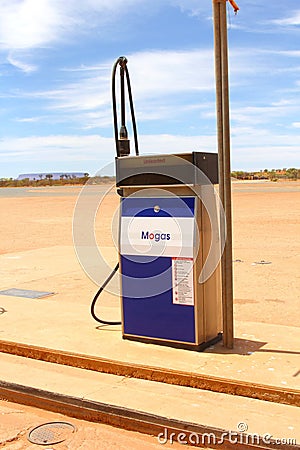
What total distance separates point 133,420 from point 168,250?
1259 millimetres

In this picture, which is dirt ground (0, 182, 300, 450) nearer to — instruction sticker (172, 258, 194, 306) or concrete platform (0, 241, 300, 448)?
concrete platform (0, 241, 300, 448)

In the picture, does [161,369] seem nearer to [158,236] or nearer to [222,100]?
[158,236]

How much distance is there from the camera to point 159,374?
13.3 feet

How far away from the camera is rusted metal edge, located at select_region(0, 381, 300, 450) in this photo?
10.8 ft

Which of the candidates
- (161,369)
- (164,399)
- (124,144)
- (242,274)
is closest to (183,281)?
(161,369)

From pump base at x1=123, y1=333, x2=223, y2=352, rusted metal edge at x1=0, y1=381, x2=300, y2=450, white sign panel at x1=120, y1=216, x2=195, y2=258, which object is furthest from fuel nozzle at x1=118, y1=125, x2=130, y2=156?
rusted metal edge at x1=0, y1=381, x2=300, y2=450

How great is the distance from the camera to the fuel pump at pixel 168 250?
4344 millimetres

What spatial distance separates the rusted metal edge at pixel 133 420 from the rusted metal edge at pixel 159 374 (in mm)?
427

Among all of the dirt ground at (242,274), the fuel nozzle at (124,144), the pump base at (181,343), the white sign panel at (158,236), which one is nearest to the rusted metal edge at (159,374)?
the pump base at (181,343)

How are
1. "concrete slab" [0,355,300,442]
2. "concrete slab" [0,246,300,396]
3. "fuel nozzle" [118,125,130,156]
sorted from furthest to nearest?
"fuel nozzle" [118,125,130,156], "concrete slab" [0,246,300,396], "concrete slab" [0,355,300,442]

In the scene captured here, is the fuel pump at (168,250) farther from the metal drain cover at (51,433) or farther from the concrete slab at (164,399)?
the metal drain cover at (51,433)

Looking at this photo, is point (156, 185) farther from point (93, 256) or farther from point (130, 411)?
point (93, 256)

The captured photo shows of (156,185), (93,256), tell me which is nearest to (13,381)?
(156,185)

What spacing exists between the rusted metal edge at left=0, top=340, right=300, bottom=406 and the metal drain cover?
589 mm
